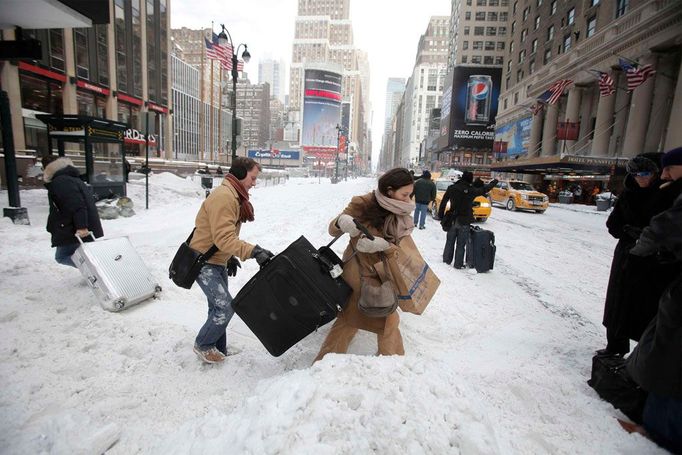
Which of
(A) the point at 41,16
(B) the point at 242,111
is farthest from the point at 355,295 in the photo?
(B) the point at 242,111

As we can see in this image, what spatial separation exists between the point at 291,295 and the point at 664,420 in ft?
8.66

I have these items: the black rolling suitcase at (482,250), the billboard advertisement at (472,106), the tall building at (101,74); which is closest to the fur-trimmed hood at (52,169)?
the black rolling suitcase at (482,250)

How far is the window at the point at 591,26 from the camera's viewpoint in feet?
109

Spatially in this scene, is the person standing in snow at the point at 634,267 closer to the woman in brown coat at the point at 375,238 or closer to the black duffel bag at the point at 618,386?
the black duffel bag at the point at 618,386

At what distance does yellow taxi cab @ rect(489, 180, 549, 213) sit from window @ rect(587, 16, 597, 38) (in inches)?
930

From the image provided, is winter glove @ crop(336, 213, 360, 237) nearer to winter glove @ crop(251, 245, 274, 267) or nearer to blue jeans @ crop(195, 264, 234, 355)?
winter glove @ crop(251, 245, 274, 267)

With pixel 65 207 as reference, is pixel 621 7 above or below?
above

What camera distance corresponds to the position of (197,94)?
107125 millimetres

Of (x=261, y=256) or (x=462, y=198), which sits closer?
(x=261, y=256)

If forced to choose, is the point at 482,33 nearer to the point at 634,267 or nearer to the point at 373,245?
the point at 634,267

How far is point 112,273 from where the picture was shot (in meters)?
4.13

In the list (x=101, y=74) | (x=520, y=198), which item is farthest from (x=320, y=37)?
(x=520, y=198)

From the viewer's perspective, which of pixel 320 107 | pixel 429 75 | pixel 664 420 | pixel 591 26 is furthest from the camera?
pixel 429 75

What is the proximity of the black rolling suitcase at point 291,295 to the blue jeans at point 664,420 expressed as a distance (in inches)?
88.2
